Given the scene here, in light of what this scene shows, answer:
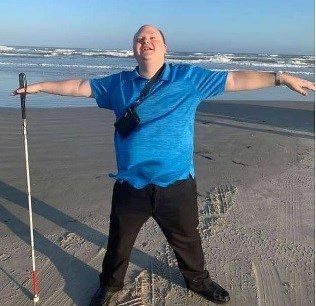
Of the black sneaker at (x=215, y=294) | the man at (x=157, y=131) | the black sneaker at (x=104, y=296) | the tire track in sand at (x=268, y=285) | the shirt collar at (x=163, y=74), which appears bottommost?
the tire track in sand at (x=268, y=285)

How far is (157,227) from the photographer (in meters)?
5.27

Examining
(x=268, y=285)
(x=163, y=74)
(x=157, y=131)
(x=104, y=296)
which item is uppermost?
(x=163, y=74)

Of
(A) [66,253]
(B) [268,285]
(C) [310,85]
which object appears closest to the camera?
(C) [310,85]

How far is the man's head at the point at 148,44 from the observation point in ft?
10.9

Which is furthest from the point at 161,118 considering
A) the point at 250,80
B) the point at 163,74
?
the point at 250,80

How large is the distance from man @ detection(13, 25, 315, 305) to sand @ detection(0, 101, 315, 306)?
63cm

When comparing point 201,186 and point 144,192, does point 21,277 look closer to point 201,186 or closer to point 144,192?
point 144,192

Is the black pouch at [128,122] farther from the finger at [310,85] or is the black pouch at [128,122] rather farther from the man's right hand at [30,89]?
the finger at [310,85]

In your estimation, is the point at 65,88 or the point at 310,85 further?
the point at 65,88

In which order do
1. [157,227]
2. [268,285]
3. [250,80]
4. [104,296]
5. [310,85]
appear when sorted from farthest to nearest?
[157,227] < [268,285] < [104,296] < [250,80] < [310,85]

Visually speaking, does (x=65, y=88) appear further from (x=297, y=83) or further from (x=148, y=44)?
(x=297, y=83)

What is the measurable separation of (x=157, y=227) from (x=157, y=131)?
219 centimetres

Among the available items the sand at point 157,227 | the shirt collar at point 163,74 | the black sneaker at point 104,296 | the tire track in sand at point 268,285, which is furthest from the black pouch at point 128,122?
the tire track in sand at point 268,285

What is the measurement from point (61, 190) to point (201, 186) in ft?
6.87
